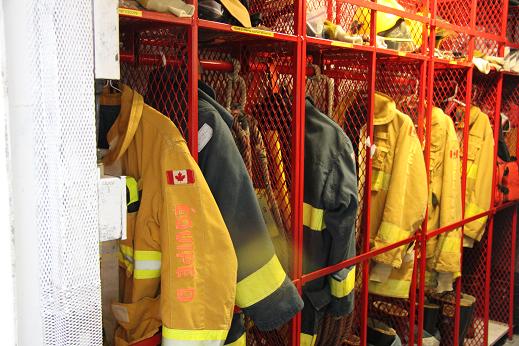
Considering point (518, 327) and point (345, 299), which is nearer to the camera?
point (345, 299)

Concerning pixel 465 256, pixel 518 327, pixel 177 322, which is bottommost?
pixel 518 327

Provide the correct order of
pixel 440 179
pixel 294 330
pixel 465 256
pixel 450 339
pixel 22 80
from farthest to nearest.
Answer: pixel 465 256 → pixel 450 339 → pixel 440 179 → pixel 294 330 → pixel 22 80

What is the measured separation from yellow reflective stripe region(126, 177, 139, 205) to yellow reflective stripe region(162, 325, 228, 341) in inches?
15.6

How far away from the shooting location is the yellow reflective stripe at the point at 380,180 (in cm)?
292

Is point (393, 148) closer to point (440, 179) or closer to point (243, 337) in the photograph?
point (440, 179)

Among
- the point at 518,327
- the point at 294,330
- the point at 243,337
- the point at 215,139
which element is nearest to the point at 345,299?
the point at 294,330

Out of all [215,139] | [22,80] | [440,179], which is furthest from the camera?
[440,179]

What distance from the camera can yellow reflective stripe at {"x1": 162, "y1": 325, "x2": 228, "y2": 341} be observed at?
152cm

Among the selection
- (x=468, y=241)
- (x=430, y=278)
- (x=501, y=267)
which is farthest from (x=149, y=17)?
(x=501, y=267)

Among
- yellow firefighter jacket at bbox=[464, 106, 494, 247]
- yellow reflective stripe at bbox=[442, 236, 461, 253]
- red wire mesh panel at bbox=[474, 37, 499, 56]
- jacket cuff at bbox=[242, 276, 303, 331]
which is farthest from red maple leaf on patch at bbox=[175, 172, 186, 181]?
red wire mesh panel at bbox=[474, 37, 499, 56]

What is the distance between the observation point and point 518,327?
4570 millimetres

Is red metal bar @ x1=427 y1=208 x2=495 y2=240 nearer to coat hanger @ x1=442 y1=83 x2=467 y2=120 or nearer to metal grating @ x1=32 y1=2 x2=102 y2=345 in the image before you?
coat hanger @ x1=442 y1=83 x2=467 y2=120

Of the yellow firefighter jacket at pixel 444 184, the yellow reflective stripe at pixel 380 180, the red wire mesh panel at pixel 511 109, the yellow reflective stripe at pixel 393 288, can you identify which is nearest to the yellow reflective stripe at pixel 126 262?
the yellow reflective stripe at pixel 380 180

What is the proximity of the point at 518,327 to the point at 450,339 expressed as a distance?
1.18m
